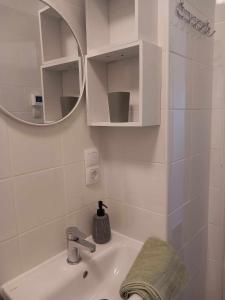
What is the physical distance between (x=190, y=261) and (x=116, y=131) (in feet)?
2.36

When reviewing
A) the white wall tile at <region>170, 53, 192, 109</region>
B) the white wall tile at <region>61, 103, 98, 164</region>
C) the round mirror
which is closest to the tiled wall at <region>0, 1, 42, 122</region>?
the round mirror

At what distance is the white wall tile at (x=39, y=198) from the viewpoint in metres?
0.80

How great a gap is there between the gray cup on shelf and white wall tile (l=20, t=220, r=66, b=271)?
46 centimetres

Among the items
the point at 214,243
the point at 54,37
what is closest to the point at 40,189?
the point at 54,37

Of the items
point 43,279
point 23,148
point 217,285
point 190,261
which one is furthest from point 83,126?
point 217,285

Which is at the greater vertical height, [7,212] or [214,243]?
[7,212]

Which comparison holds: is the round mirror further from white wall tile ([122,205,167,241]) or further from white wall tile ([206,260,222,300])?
white wall tile ([206,260,222,300])

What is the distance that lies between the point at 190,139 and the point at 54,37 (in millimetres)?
667

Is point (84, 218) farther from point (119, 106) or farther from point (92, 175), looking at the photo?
point (119, 106)

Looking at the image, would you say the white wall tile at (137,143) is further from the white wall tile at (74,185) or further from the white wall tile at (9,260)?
the white wall tile at (9,260)

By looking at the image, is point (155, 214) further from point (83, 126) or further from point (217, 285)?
point (217, 285)

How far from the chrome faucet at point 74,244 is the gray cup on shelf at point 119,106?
1.44 feet

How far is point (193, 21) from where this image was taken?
0.94 metres

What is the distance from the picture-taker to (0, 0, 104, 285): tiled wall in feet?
2.51
